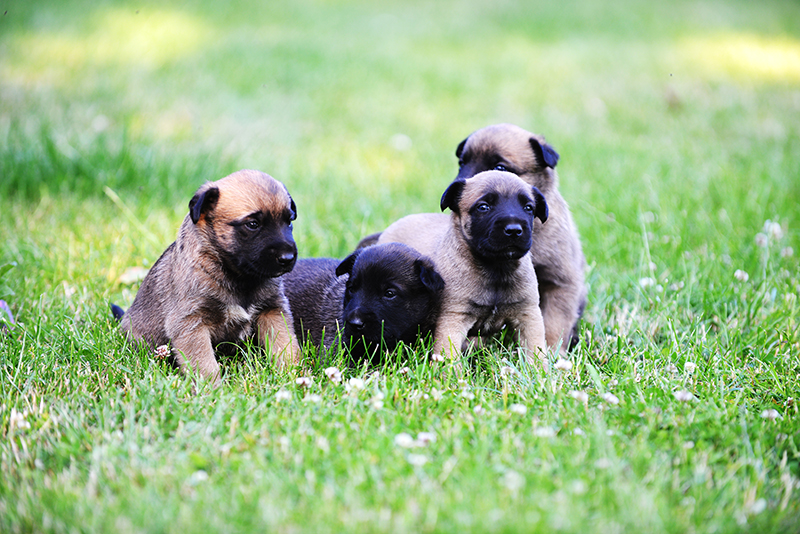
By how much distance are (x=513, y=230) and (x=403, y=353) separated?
96cm

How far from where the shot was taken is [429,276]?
11.8 feet

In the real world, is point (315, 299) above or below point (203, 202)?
below

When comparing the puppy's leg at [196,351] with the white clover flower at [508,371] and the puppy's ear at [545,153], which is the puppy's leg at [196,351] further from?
the puppy's ear at [545,153]

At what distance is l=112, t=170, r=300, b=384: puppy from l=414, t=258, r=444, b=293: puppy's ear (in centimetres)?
72

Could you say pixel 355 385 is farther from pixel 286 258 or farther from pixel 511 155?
pixel 511 155

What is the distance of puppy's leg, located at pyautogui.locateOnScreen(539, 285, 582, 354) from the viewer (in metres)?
3.93

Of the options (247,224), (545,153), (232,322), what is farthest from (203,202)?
(545,153)

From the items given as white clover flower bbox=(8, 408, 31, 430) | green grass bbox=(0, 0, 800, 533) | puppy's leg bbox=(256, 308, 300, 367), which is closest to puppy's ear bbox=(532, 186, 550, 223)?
green grass bbox=(0, 0, 800, 533)

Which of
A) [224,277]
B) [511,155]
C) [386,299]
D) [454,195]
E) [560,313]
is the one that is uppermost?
Answer: [511,155]

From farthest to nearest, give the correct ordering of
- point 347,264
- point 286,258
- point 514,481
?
1. point 347,264
2. point 286,258
3. point 514,481

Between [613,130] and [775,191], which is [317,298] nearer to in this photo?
[775,191]

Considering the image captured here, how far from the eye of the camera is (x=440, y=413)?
9.73 ft

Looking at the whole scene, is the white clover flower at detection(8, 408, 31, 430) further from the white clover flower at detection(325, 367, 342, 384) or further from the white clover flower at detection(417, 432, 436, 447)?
the white clover flower at detection(417, 432, 436, 447)

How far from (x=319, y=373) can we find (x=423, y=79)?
811cm
